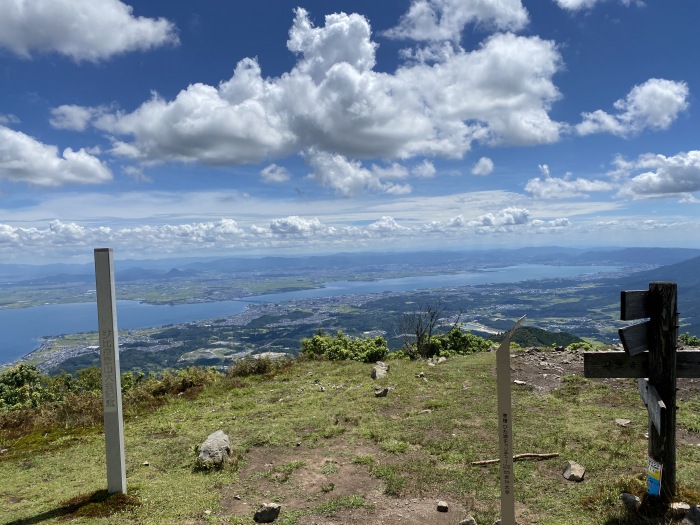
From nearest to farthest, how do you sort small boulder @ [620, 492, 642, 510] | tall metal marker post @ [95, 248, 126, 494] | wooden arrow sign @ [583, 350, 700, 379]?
wooden arrow sign @ [583, 350, 700, 379], small boulder @ [620, 492, 642, 510], tall metal marker post @ [95, 248, 126, 494]

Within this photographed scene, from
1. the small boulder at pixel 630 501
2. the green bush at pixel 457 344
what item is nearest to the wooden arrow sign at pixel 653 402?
the small boulder at pixel 630 501

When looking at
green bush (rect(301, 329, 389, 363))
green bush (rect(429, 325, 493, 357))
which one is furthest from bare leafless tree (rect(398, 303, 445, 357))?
green bush (rect(301, 329, 389, 363))

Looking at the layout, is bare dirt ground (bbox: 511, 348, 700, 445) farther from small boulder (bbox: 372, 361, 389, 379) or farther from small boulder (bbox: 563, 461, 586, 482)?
small boulder (bbox: 563, 461, 586, 482)

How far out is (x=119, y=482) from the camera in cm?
684

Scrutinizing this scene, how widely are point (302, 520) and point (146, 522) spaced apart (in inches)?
89.3

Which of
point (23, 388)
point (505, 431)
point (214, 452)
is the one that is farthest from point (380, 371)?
point (23, 388)

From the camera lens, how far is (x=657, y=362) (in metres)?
5.07

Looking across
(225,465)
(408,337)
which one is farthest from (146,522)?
(408,337)

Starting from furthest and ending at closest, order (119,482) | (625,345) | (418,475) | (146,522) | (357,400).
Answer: (357,400) < (418,475) < (119,482) < (146,522) < (625,345)

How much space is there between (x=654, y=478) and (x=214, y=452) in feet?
23.5

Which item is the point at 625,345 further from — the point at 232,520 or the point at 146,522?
the point at 146,522

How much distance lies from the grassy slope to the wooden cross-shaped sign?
1.03 meters

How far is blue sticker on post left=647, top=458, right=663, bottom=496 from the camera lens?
5031 millimetres

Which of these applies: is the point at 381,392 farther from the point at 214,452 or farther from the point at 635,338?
the point at 635,338
